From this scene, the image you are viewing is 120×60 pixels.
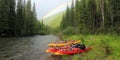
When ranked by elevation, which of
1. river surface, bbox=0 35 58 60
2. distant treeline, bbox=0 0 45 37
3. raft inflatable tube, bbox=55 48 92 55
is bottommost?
river surface, bbox=0 35 58 60

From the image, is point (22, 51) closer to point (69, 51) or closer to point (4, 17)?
point (69, 51)

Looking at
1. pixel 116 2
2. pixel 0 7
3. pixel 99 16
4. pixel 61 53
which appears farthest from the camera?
pixel 0 7

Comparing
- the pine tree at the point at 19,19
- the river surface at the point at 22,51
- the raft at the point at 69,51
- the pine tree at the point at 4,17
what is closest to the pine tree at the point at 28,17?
the pine tree at the point at 19,19

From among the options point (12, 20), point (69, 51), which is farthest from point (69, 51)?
point (12, 20)

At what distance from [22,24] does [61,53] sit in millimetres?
58830

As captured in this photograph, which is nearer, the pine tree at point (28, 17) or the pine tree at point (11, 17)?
the pine tree at point (11, 17)

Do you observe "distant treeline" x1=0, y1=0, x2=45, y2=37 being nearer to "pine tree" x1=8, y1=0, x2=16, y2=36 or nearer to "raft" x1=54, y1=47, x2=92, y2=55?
"pine tree" x1=8, y1=0, x2=16, y2=36

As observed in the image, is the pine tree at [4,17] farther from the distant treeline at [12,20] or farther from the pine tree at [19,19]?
the pine tree at [19,19]

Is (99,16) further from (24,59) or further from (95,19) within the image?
(24,59)

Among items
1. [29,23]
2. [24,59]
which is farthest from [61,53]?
[29,23]

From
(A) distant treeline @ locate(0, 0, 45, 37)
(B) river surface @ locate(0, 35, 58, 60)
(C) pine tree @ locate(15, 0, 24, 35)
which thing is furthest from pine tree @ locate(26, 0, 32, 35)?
(B) river surface @ locate(0, 35, 58, 60)

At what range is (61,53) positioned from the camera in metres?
18.5

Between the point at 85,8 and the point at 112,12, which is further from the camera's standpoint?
the point at 85,8

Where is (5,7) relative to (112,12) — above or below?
above
